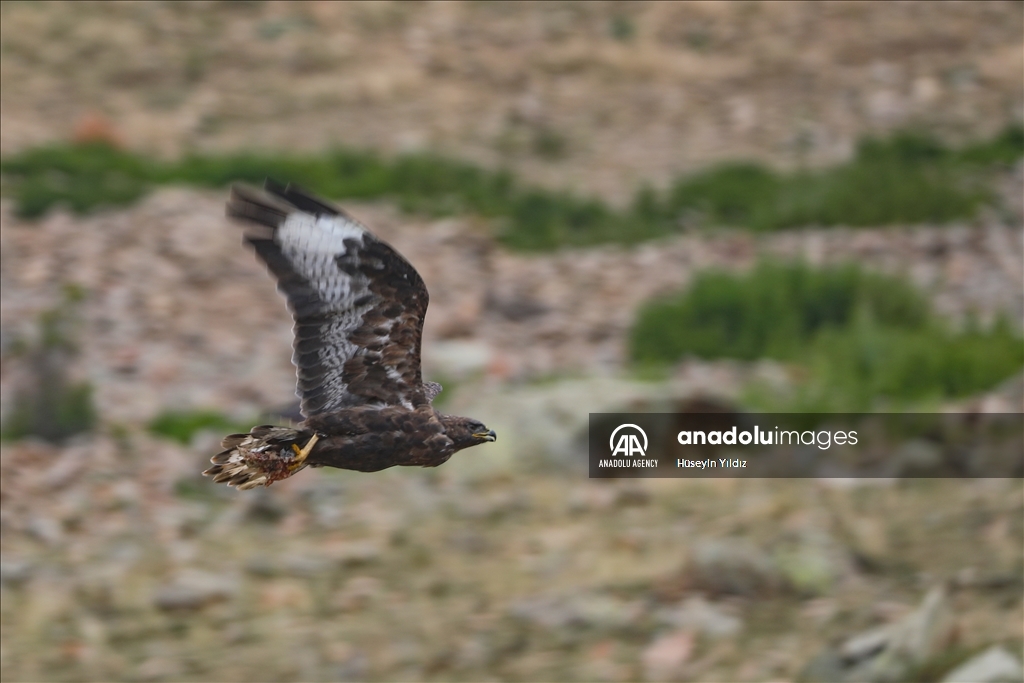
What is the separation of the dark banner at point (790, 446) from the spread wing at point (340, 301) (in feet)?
14.1

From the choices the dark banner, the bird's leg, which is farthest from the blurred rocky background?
the bird's leg

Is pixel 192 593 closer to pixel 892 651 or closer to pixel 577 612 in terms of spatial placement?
pixel 577 612

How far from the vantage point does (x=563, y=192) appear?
16828 millimetres

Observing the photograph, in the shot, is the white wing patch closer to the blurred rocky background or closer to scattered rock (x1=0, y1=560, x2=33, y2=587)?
the blurred rocky background

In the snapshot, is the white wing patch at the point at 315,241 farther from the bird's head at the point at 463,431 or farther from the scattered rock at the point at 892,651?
the scattered rock at the point at 892,651

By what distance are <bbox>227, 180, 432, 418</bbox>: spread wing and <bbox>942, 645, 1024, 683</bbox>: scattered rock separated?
126 inches

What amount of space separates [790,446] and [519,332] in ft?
10.6

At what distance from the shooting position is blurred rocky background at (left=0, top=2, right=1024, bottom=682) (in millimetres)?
8602

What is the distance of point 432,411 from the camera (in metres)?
6.01

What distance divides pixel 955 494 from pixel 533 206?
727 centimetres

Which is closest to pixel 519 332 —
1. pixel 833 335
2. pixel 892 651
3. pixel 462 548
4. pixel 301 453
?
pixel 833 335

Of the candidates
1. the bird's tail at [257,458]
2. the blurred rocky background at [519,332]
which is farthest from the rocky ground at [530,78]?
the bird's tail at [257,458]

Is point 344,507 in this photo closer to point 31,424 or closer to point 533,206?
point 31,424

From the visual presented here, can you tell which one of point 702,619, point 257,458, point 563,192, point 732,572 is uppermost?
point 563,192
